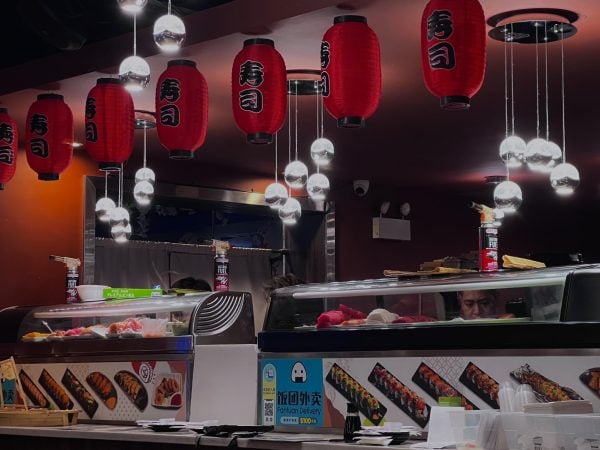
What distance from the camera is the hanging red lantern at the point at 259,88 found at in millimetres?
5844

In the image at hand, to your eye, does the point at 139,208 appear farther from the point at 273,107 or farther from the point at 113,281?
the point at 273,107

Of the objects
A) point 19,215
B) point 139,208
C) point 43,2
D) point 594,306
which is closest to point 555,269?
point 594,306

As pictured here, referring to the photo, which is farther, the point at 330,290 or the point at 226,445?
the point at 330,290

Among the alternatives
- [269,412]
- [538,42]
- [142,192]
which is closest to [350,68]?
[538,42]

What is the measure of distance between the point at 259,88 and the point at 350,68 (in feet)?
2.31

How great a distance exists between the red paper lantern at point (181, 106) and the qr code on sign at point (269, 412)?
5.79ft

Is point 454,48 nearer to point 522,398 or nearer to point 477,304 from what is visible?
point 477,304

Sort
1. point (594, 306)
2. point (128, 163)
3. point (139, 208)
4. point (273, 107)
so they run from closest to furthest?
1. point (594, 306)
2. point (273, 107)
3. point (128, 163)
4. point (139, 208)

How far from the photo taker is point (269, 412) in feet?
17.5

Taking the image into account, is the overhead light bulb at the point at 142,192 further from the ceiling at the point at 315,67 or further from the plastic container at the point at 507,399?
the plastic container at the point at 507,399

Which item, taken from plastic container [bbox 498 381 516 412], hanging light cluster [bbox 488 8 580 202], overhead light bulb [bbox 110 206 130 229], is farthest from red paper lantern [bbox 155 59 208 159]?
plastic container [bbox 498 381 516 412]

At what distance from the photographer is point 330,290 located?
17.1 feet

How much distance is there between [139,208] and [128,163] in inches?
31.0

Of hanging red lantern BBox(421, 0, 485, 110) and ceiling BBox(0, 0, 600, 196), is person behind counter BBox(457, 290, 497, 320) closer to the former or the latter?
hanging red lantern BBox(421, 0, 485, 110)
